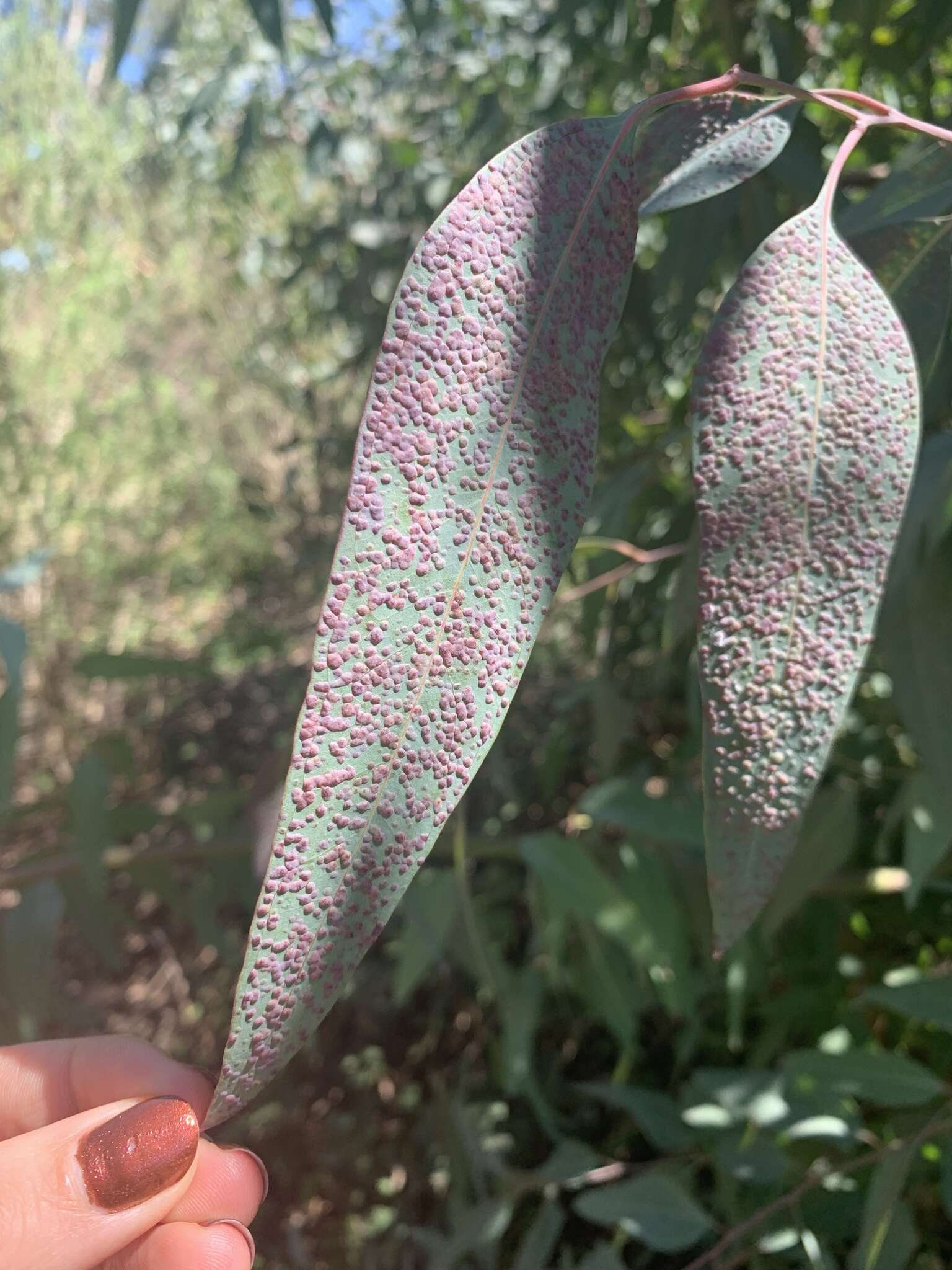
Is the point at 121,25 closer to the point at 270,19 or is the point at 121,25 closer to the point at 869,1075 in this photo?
the point at 270,19

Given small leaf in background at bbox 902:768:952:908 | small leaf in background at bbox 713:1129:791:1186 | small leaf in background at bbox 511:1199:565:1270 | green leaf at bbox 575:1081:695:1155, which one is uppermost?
small leaf in background at bbox 902:768:952:908

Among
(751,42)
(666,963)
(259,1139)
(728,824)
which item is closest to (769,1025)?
(666,963)

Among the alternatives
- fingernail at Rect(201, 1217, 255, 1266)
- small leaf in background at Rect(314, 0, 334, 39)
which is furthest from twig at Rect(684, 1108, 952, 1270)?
small leaf in background at Rect(314, 0, 334, 39)

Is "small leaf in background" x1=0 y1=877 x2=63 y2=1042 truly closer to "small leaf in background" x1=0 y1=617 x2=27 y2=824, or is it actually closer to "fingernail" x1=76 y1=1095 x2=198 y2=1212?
"small leaf in background" x1=0 y1=617 x2=27 y2=824

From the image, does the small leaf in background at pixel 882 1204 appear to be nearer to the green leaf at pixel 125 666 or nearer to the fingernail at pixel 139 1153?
the fingernail at pixel 139 1153

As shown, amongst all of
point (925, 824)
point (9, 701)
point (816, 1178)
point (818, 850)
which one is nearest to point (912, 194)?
point (925, 824)

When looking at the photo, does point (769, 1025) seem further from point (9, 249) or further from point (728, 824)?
point (9, 249)
